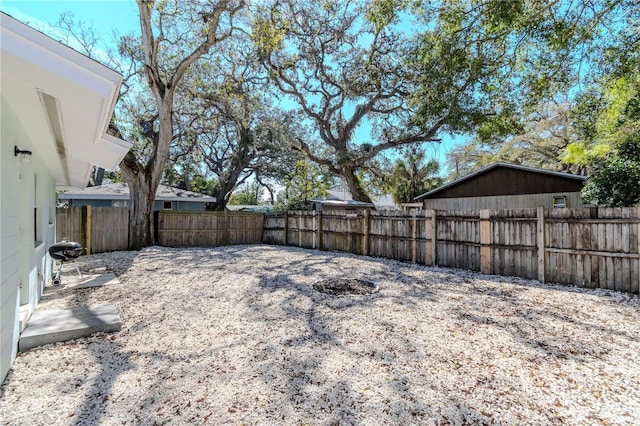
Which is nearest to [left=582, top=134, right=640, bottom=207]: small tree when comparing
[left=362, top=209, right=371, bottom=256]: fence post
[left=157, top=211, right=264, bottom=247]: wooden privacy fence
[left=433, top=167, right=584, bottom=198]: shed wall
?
[left=433, top=167, right=584, bottom=198]: shed wall

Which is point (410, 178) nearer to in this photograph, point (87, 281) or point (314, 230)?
point (314, 230)

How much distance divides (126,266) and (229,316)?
4996 millimetres

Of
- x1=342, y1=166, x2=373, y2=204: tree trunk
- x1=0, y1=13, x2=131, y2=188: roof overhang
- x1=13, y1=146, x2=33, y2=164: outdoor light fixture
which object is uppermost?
x1=342, y1=166, x2=373, y2=204: tree trunk

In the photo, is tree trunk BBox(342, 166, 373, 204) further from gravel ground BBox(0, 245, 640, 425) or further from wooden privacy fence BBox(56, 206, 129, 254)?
gravel ground BBox(0, 245, 640, 425)

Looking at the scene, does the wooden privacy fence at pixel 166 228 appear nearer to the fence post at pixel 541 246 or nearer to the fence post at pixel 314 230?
the fence post at pixel 314 230

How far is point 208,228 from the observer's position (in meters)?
12.5

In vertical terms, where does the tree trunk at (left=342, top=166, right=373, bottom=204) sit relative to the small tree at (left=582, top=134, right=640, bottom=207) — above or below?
above

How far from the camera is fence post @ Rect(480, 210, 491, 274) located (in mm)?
7031

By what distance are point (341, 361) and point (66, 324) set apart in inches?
130

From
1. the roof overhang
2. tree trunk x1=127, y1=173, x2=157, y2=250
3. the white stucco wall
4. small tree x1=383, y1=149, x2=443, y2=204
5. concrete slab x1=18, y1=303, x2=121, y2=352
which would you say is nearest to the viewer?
the roof overhang

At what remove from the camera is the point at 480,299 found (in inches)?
202

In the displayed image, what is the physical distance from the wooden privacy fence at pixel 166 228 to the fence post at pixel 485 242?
29.0 feet

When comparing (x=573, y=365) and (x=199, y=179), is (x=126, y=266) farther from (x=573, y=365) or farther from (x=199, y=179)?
(x=199, y=179)

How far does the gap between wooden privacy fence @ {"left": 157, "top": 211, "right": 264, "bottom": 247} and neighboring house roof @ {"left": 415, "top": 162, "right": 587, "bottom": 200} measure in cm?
831
